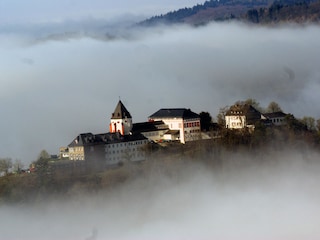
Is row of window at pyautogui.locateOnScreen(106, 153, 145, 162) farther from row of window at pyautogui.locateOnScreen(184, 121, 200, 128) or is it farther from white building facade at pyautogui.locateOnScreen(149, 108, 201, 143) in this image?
row of window at pyautogui.locateOnScreen(184, 121, 200, 128)

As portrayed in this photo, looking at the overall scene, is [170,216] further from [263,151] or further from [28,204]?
[263,151]

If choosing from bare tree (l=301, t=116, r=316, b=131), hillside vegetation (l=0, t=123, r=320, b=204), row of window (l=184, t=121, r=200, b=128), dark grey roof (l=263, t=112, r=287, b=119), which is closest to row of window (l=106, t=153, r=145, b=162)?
hillside vegetation (l=0, t=123, r=320, b=204)

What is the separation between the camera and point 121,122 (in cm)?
2884

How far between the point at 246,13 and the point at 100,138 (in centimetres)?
5435

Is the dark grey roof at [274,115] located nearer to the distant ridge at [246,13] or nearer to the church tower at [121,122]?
the church tower at [121,122]

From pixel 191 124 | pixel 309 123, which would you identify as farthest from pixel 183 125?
pixel 309 123

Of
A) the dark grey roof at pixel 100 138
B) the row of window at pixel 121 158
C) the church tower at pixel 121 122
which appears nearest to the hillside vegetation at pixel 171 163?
the row of window at pixel 121 158

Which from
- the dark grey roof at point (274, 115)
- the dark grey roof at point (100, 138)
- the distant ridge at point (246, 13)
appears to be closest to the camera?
the dark grey roof at point (100, 138)

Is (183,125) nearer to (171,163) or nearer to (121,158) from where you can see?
(171,163)

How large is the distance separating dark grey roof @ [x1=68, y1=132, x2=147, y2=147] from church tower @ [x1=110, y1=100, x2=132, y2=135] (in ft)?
1.96

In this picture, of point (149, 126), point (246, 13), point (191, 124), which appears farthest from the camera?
point (246, 13)

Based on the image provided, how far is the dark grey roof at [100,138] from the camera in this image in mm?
27344

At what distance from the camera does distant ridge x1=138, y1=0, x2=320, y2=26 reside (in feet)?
243

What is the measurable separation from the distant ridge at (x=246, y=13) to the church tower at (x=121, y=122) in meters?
45.3
